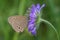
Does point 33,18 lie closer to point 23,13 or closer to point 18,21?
point 18,21

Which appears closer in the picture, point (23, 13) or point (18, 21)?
point (18, 21)

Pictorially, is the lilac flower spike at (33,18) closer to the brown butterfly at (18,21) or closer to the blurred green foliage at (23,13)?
the brown butterfly at (18,21)

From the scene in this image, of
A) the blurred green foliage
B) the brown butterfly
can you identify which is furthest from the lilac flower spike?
the blurred green foliage

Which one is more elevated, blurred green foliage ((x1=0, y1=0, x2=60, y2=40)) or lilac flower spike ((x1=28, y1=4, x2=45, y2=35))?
lilac flower spike ((x1=28, y1=4, x2=45, y2=35))

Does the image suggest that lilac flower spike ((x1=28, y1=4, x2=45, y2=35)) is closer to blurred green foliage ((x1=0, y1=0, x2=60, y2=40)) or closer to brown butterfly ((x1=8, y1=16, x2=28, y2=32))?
brown butterfly ((x1=8, y1=16, x2=28, y2=32))

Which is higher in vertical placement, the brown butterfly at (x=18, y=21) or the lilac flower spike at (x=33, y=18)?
the lilac flower spike at (x=33, y=18)

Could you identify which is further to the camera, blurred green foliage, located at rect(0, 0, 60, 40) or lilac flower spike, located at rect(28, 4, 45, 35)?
blurred green foliage, located at rect(0, 0, 60, 40)

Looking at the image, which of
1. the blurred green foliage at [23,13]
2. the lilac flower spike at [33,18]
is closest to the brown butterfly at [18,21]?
the lilac flower spike at [33,18]

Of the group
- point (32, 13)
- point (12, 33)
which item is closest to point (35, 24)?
point (32, 13)

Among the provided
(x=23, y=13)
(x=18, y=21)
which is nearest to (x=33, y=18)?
(x=18, y=21)
